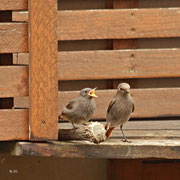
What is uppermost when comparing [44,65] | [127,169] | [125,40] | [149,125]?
[125,40]

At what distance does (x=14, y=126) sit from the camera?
3.78 m

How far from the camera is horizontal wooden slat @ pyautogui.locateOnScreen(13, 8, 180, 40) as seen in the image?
531 centimetres

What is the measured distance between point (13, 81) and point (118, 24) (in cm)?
196

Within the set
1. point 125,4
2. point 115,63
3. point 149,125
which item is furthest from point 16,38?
point 149,125

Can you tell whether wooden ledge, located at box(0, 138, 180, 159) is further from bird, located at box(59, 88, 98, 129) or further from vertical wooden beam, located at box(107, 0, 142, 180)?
vertical wooden beam, located at box(107, 0, 142, 180)

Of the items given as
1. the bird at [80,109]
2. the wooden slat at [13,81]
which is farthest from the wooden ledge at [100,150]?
the bird at [80,109]

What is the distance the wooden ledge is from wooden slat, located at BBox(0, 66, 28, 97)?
42 centimetres

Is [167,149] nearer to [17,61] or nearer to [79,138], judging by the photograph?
[79,138]

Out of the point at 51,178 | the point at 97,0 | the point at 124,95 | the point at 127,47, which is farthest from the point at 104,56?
the point at 51,178

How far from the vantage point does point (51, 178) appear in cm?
551

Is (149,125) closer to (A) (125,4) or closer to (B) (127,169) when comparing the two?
(B) (127,169)

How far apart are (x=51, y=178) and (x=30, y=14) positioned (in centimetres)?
245

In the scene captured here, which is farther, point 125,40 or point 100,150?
point 125,40

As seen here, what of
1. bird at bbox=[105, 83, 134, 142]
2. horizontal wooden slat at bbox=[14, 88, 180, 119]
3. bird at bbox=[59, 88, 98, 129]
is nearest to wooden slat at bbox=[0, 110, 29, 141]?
bird at bbox=[59, 88, 98, 129]
